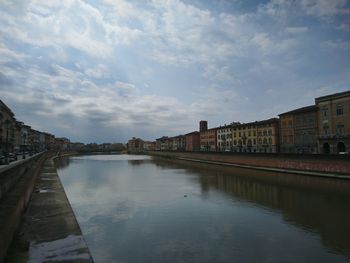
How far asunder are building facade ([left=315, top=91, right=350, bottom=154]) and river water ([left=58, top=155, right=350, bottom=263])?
2154cm

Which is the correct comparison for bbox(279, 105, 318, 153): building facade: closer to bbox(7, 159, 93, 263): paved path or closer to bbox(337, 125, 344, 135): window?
bbox(337, 125, 344, 135): window

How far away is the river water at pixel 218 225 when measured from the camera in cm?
1285

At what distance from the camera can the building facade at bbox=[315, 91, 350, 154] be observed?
47.8 metres

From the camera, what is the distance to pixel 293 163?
4388 centimetres

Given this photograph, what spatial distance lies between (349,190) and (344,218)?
11.0 metres

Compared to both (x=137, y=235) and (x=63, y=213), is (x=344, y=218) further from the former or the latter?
(x=63, y=213)

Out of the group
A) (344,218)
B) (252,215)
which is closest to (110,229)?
(252,215)

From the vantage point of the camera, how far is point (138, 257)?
12523 mm

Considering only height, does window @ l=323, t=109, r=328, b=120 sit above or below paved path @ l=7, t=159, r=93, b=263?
above

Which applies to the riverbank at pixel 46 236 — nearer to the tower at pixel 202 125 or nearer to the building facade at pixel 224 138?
the building facade at pixel 224 138

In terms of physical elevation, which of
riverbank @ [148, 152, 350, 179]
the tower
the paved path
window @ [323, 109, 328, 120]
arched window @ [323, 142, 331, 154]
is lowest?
the paved path

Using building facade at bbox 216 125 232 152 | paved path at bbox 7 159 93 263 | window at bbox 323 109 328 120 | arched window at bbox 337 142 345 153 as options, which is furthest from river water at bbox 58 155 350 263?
building facade at bbox 216 125 232 152

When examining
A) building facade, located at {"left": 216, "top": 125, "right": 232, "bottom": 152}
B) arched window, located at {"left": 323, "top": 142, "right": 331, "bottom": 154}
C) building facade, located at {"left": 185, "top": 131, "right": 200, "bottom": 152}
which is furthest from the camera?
building facade, located at {"left": 185, "top": 131, "right": 200, "bottom": 152}

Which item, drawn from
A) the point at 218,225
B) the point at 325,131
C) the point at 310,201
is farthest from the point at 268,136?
the point at 218,225
